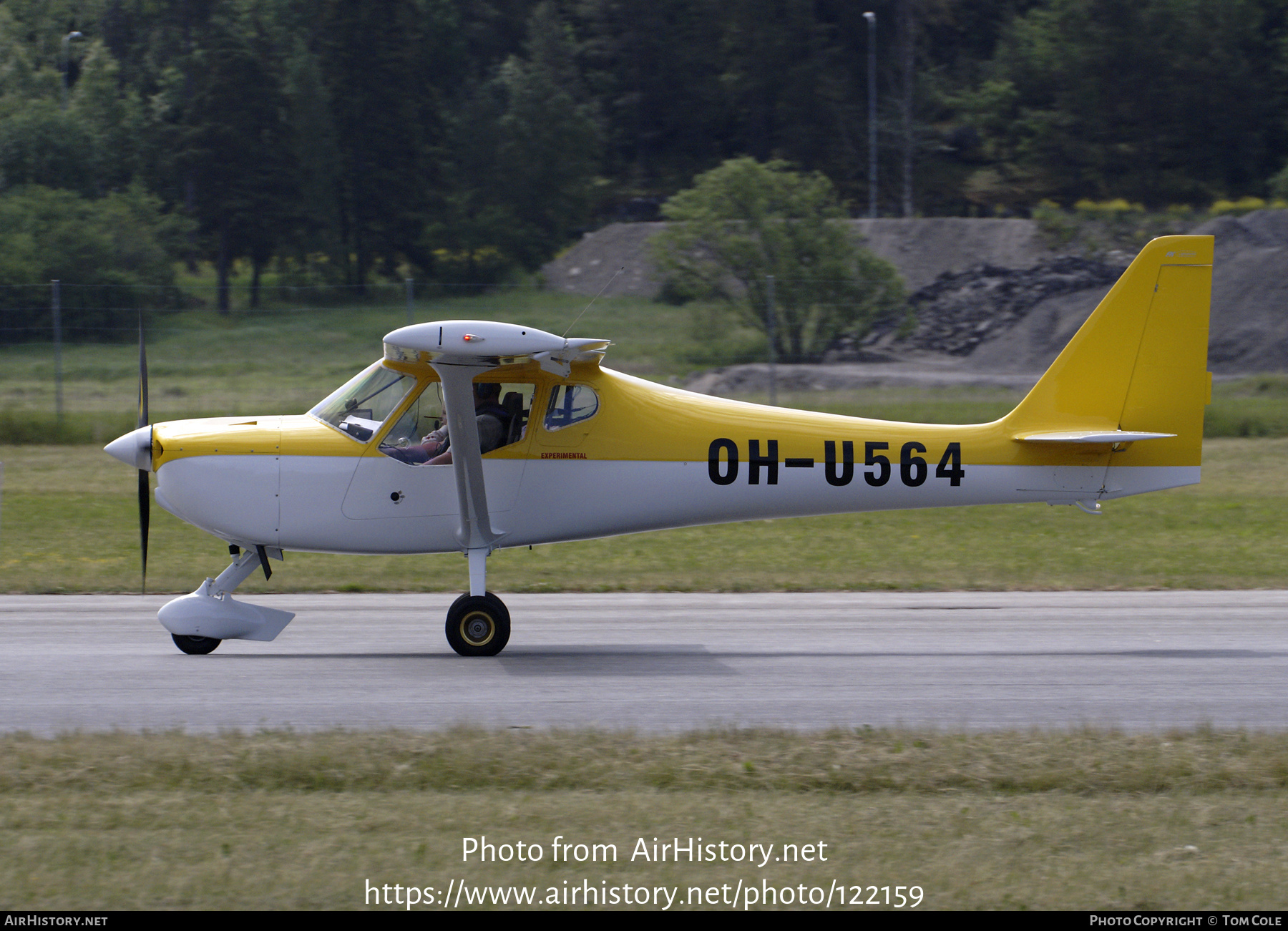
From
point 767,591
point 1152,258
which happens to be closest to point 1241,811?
point 1152,258

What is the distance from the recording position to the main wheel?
919cm

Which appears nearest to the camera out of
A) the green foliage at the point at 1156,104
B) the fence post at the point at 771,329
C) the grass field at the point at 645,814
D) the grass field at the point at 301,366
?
the grass field at the point at 645,814

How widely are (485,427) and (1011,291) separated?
98.5ft

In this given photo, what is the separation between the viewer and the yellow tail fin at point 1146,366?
955 cm

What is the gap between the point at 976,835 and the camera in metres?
5.37

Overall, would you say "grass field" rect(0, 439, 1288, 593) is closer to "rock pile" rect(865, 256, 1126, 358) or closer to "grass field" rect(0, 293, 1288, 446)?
"grass field" rect(0, 293, 1288, 446)

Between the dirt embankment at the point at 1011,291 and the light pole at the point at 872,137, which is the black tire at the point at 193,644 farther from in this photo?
the light pole at the point at 872,137

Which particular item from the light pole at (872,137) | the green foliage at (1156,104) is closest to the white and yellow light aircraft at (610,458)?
the light pole at (872,137)

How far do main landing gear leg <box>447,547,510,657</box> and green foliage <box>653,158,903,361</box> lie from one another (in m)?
13.2

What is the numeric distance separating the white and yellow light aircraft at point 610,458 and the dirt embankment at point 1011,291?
12.4 metres

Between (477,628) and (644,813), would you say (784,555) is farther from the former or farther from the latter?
(644,813)

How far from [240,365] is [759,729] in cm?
1880

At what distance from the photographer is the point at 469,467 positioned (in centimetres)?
895

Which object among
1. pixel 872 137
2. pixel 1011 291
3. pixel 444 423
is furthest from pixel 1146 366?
pixel 872 137
